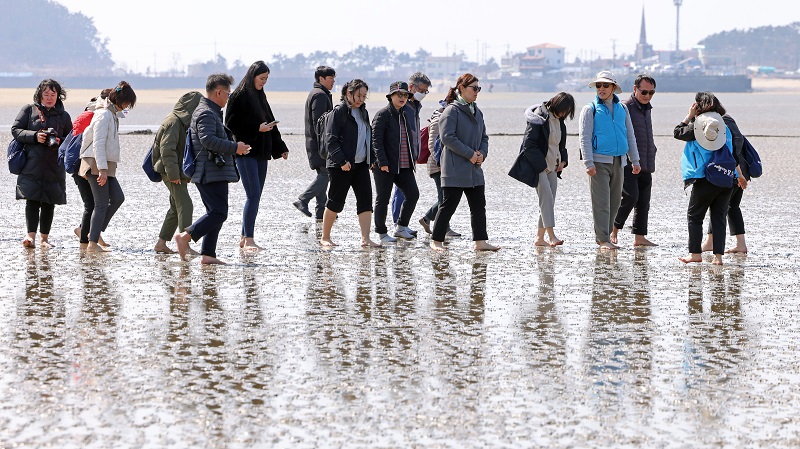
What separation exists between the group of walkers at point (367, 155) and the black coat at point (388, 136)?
11mm

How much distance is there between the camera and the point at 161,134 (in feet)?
30.8

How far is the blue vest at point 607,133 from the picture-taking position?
1005cm

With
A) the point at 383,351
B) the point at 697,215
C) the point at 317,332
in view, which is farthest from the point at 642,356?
the point at 697,215

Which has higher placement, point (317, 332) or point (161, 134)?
point (161, 134)

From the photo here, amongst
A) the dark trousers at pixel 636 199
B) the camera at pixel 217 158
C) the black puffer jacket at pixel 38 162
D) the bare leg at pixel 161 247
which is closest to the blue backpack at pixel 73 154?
the black puffer jacket at pixel 38 162

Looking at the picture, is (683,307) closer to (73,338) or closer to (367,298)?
(367,298)

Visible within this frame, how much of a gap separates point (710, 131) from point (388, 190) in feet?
9.32

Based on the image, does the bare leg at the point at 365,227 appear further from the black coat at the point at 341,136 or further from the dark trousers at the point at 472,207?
the dark trousers at the point at 472,207

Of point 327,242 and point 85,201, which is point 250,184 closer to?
point 327,242

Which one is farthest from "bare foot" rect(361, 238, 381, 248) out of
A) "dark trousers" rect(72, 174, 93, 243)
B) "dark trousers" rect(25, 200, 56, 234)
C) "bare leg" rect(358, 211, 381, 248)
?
"dark trousers" rect(25, 200, 56, 234)

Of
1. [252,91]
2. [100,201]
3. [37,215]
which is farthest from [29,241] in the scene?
[252,91]

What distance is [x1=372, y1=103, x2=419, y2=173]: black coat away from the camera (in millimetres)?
→ 10445

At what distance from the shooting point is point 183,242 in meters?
9.16

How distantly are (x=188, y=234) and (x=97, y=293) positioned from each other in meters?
1.30
